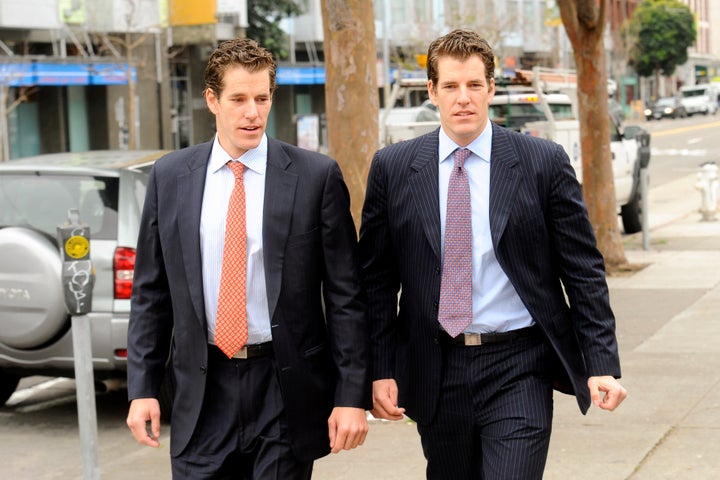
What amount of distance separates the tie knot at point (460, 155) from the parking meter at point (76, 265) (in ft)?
8.03

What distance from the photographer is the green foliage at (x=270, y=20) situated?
153 feet

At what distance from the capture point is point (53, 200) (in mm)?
7914

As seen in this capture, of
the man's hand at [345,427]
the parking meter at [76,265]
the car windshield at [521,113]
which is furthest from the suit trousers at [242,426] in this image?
the car windshield at [521,113]

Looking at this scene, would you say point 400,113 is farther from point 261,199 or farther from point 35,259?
point 261,199

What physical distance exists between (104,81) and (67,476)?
1267 inches

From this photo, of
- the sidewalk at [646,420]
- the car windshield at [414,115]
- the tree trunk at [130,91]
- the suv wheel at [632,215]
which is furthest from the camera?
the tree trunk at [130,91]

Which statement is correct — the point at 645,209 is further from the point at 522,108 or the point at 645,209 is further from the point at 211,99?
the point at 211,99

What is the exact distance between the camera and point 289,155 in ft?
12.7

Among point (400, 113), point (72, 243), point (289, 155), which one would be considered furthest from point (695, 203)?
point (289, 155)

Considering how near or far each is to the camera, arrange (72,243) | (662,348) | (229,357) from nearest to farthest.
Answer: (229,357) < (72,243) < (662,348)

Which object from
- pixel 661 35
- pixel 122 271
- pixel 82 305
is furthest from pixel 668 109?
pixel 82 305

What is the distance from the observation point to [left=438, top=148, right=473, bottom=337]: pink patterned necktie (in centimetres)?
386

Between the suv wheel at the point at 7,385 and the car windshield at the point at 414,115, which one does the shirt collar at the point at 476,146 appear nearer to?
the suv wheel at the point at 7,385

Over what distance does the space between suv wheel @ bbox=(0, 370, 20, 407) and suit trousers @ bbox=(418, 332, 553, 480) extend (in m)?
5.31
